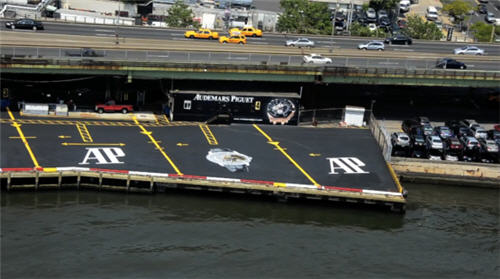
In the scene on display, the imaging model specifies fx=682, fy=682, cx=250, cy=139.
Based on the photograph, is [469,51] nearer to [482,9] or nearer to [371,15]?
[371,15]

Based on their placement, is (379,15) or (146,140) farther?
(379,15)

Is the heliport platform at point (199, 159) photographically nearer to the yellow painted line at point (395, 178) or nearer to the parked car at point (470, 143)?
the yellow painted line at point (395, 178)

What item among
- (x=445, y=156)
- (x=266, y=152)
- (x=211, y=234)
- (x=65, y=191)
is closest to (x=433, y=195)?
(x=445, y=156)

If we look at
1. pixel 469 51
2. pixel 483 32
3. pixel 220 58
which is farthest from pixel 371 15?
pixel 220 58

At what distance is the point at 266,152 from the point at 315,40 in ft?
102

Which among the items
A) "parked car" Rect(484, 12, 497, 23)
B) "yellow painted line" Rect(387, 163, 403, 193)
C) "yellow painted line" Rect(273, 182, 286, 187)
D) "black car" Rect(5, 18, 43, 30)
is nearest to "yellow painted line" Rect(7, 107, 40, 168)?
"black car" Rect(5, 18, 43, 30)

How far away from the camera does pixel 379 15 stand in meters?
115

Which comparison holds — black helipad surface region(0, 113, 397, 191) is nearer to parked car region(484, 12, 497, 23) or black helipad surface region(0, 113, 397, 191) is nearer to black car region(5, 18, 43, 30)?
black car region(5, 18, 43, 30)

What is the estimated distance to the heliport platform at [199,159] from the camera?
5206 centimetres

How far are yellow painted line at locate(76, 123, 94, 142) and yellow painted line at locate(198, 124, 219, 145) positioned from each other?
32.9ft

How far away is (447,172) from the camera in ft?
198

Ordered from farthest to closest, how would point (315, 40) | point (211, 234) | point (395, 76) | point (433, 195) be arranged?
point (315, 40), point (395, 76), point (433, 195), point (211, 234)

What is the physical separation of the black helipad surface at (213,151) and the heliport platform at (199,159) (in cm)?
8

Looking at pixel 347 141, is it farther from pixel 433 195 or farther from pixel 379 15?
pixel 379 15
